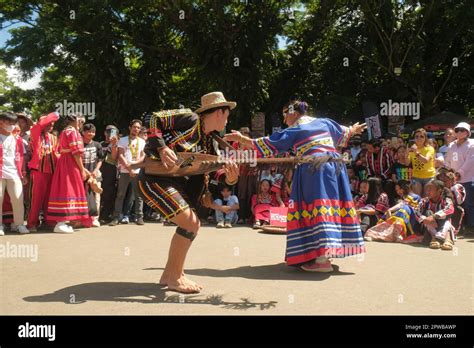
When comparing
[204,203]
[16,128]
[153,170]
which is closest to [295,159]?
[204,203]

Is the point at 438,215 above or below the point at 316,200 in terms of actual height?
below

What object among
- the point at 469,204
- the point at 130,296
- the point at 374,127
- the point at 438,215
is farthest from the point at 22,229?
the point at 374,127

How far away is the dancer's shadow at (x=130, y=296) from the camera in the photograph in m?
4.25

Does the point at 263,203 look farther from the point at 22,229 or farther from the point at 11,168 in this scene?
the point at 11,168

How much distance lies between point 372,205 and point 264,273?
415 cm

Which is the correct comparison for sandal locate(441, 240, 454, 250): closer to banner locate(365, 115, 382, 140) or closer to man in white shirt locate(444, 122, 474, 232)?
man in white shirt locate(444, 122, 474, 232)

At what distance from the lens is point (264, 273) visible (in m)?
5.57

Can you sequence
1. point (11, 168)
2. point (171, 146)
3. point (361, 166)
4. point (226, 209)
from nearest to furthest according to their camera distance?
point (171, 146)
point (11, 168)
point (226, 209)
point (361, 166)

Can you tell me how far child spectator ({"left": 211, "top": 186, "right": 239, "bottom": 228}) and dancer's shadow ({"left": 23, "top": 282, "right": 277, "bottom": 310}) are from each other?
4.94 metres

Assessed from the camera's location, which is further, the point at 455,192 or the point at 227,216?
the point at 227,216

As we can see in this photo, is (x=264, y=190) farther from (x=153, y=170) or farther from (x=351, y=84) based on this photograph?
(x=351, y=84)

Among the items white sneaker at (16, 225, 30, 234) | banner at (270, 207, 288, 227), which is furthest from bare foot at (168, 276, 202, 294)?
banner at (270, 207, 288, 227)

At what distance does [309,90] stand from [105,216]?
9.89m

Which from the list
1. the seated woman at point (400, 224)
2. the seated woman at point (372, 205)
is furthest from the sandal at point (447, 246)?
the seated woman at point (372, 205)
